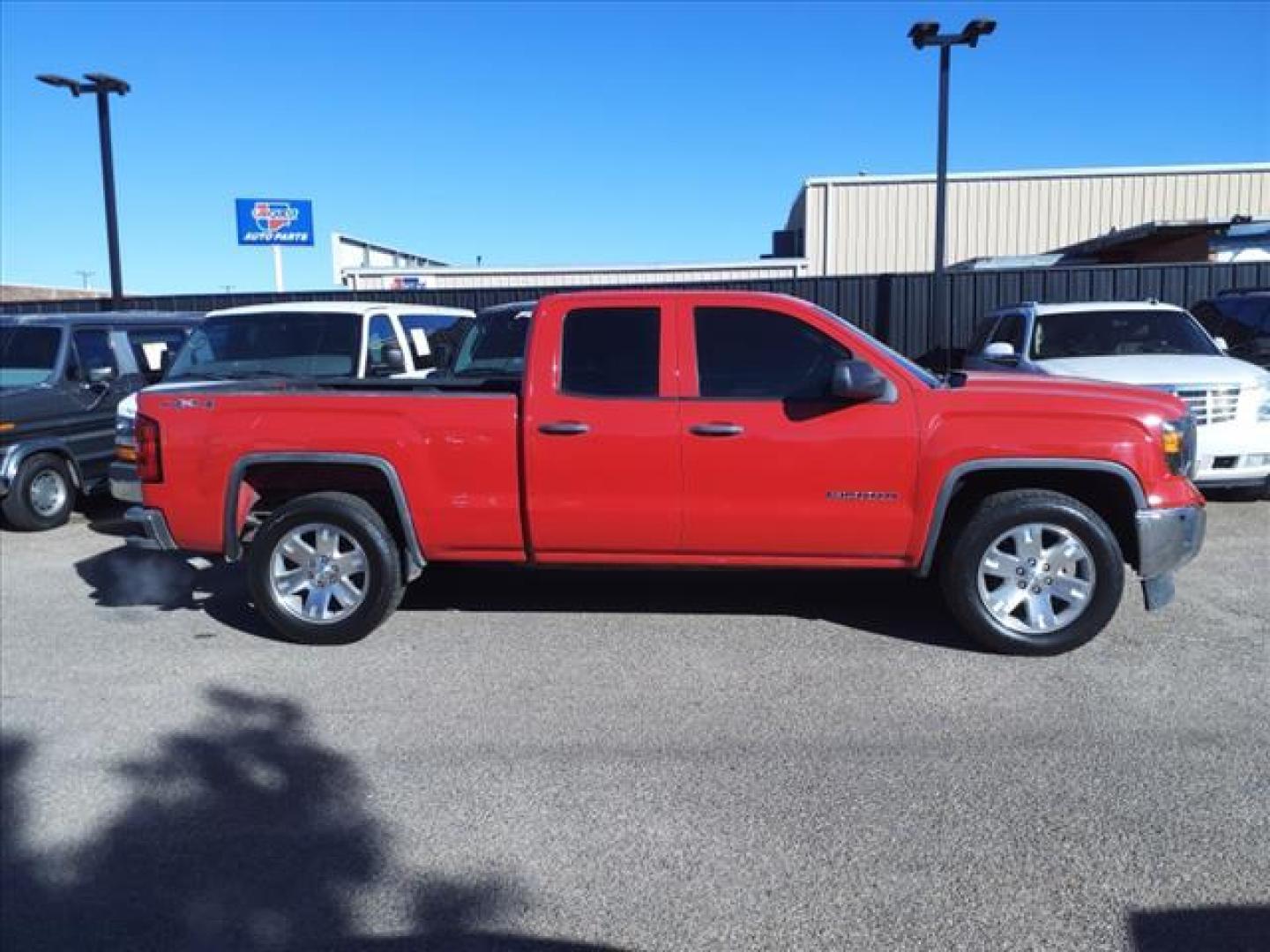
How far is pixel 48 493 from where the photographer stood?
8828mm

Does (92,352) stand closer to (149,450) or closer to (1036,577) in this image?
(149,450)

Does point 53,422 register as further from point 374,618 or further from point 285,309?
point 374,618

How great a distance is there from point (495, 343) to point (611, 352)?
311 centimetres

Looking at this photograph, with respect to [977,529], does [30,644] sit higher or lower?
lower

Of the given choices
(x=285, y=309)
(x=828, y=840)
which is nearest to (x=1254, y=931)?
(x=828, y=840)

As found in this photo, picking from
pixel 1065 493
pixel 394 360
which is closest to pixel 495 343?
pixel 394 360

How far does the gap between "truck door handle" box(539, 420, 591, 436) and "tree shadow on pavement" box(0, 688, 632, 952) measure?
1.90m

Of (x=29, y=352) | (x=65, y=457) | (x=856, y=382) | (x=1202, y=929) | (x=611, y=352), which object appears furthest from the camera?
(x=29, y=352)

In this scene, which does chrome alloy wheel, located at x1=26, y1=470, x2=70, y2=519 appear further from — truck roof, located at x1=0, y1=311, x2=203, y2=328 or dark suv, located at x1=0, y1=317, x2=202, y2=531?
truck roof, located at x1=0, y1=311, x2=203, y2=328

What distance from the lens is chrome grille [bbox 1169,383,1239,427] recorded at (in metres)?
8.02

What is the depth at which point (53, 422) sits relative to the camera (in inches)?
346

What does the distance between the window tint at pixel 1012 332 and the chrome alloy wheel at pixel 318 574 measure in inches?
274

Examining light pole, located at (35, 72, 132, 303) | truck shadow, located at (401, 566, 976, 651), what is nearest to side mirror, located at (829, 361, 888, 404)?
truck shadow, located at (401, 566, 976, 651)

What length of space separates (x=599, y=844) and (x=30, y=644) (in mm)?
4003
